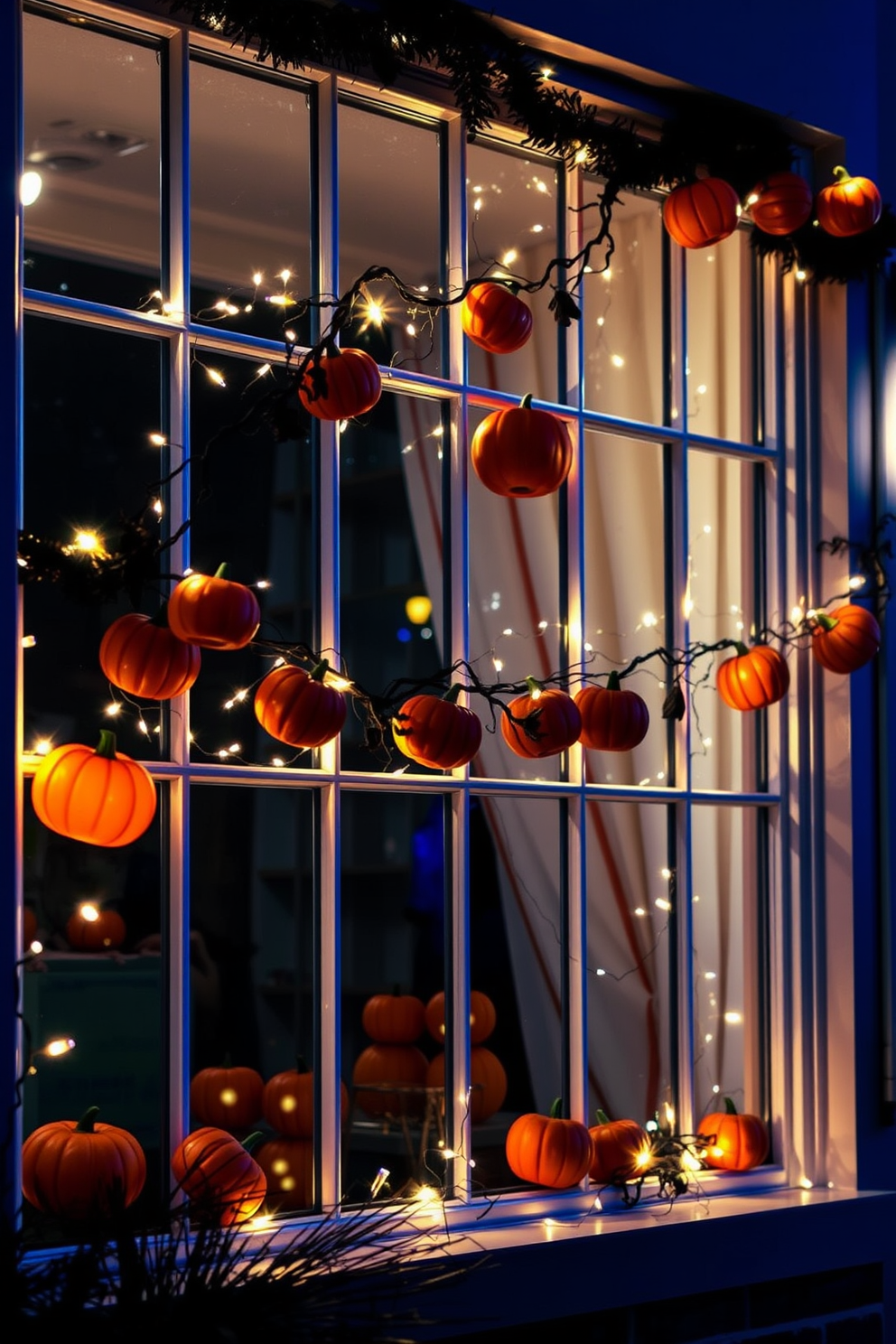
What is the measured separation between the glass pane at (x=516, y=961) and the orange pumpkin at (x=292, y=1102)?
35cm

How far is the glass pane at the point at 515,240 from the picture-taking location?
3109mm

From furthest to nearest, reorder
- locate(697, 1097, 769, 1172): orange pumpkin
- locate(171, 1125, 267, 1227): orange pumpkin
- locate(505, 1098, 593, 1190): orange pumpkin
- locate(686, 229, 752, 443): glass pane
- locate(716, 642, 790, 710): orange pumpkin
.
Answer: locate(686, 229, 752, 443): glass pane → locate(697, 1097, 769, 1172): orange pumpkin → locate(716, 642, 790, 710): orange pumpkin → locate(505, 1098, 593, 1190): orange pumpkin → locate(171, 1125, 267, 1227): orange pumpkin

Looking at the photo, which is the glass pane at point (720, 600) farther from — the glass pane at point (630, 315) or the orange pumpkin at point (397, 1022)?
the orange pumpkin at point (397, 1022)

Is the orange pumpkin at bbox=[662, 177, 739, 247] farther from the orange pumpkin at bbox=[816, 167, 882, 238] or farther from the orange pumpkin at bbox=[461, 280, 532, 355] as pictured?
the orange pumpkin at bbox=[461, 280, 532, 355]

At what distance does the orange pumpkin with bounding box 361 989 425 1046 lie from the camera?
296cm

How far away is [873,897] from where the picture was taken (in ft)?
11.1

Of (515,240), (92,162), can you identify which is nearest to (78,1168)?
(92,162)

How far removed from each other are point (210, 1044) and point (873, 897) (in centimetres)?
148

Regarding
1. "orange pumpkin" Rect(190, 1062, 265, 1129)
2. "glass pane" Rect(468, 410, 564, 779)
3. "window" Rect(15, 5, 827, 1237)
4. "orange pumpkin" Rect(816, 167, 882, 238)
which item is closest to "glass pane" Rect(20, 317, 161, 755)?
"window" Rect(15, 5, 827, 1237)

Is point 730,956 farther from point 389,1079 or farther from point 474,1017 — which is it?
point 389,1079

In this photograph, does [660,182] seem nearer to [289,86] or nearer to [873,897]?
[289,86]

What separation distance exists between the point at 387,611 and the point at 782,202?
117cm

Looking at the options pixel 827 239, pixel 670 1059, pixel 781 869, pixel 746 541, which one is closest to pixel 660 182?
pixel 827 239

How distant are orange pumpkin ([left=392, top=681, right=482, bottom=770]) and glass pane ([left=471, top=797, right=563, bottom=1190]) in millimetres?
368
